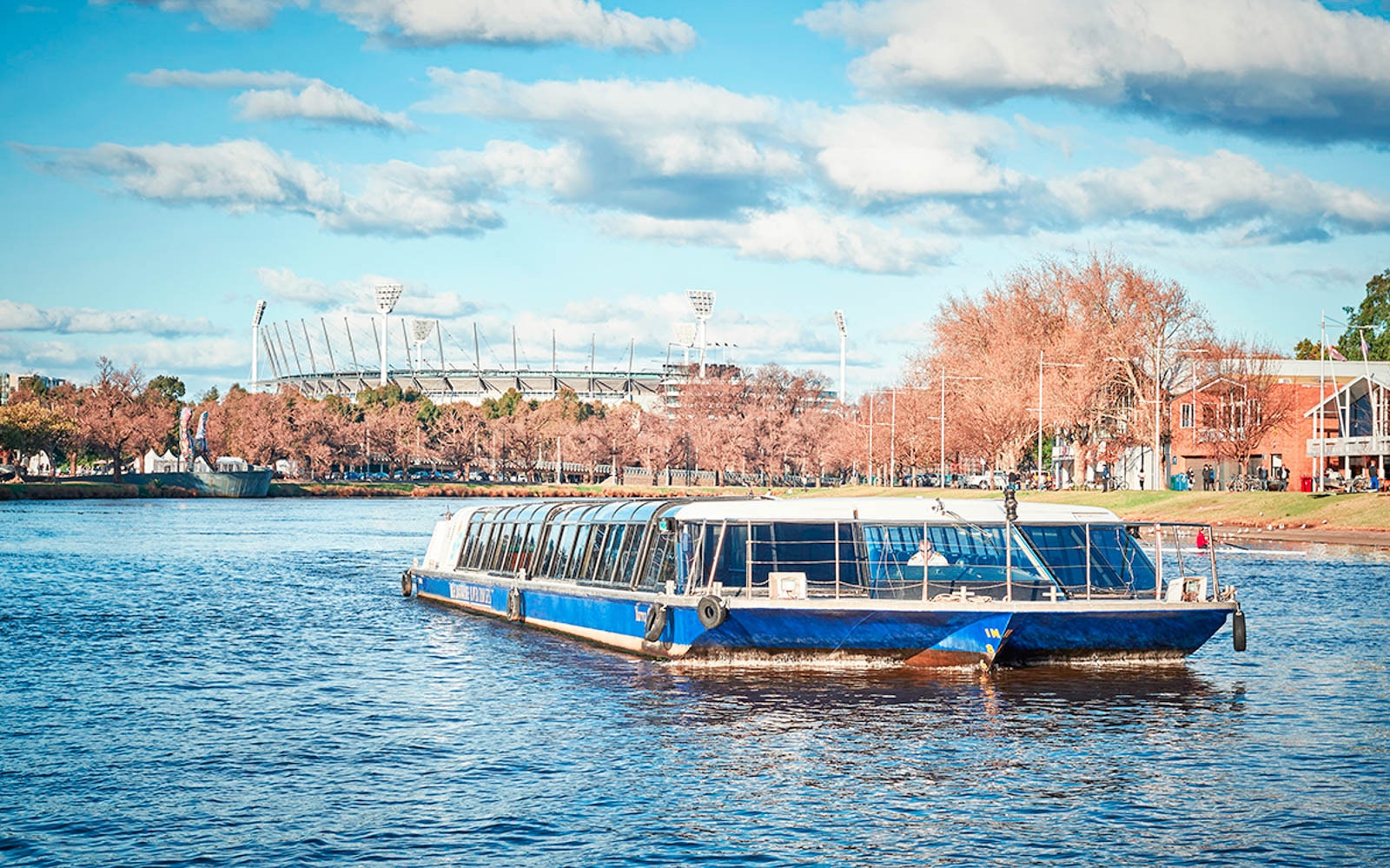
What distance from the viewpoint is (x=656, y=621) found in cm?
3259

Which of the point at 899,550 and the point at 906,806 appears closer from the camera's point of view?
the point at 906,806

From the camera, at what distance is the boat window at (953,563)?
32.0 metres

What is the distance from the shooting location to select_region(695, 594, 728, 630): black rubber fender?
99.5 ft

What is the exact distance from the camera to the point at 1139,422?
406 feet

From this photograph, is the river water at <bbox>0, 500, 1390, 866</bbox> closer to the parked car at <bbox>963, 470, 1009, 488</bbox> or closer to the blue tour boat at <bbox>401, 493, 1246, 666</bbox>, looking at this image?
the blue tour boat at <bbox>401, 493, 1246, 666</bbox>

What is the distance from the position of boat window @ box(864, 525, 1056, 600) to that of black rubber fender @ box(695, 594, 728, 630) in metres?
3.46

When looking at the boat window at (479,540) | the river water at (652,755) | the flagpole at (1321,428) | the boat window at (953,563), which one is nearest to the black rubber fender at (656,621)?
the river water at (652,755)

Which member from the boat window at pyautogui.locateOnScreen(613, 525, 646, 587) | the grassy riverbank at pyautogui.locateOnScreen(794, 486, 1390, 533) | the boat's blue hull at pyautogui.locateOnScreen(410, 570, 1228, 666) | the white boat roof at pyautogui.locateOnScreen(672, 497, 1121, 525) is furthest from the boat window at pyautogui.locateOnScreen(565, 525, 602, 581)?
the grassy riverbank at pyautogui.locateOnScreen(794, 486, 1390, 533)

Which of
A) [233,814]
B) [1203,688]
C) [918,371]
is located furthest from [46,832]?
[918,371]

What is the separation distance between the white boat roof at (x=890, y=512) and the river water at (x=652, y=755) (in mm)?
3389

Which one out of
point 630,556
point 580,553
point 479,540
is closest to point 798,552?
point 630,556

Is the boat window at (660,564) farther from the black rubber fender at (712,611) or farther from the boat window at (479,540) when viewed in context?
the boat window at (479,540)

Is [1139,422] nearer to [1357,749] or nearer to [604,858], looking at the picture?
[1357,749]

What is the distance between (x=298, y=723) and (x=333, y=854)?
9.88 m
